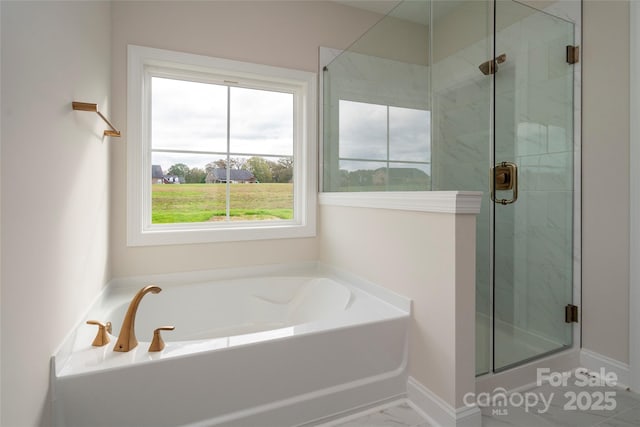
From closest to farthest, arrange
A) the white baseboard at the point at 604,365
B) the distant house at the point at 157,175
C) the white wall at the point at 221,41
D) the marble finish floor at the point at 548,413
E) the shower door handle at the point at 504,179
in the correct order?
the marble finish floor at the point at 548,413 < the shower door handle at the point at 504,179 < the white baseboard at the point at 604,365 < the white wall at the point at 221,41 < the distant house at the point at 157,175

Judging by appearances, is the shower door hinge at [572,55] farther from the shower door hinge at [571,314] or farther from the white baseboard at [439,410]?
the white baseboard at [439,410]

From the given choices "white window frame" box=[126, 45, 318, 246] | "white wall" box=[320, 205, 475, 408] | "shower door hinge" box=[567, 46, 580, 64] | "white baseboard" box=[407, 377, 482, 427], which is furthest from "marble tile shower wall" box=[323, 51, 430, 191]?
"white baseboard" box=[407, 377, 482, 427]

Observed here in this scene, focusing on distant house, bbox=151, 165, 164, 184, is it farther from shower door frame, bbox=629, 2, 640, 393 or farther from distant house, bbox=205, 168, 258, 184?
shower door frame, bbox=629, 2, 640, 393

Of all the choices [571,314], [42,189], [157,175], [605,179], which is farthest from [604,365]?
[157,175]

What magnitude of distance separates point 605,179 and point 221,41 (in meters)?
2.45

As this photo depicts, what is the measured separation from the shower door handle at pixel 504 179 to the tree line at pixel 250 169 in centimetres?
149

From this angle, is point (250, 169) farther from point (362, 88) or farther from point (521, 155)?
point (521, 155)

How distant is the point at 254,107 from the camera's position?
8.39 ft

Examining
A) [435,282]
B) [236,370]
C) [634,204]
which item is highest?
[634,204]

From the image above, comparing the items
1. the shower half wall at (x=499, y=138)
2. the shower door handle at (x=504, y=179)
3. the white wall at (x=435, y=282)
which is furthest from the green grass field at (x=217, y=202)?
the shower door handle at (x=504, y=179)

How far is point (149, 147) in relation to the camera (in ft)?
7.44

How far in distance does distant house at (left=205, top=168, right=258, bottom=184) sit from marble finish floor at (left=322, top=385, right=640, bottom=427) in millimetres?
1670

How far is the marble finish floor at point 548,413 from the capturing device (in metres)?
1.50

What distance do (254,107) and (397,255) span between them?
155 cm
